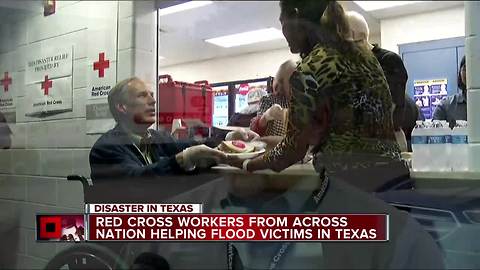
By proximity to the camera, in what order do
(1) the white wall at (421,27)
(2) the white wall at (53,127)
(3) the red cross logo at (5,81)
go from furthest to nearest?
(3) the red cross logo at (5,81)
(2) the white wall at (53,127)
(1) the white wall at (421,27)

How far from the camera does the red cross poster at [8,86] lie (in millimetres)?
1088

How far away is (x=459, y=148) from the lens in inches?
41.2

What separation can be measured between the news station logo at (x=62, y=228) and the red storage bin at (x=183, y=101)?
323mm

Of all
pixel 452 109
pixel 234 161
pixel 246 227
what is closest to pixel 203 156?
pixel 234 161

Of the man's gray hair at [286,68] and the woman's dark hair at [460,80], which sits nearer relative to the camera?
the man's gray hair at [286,68]

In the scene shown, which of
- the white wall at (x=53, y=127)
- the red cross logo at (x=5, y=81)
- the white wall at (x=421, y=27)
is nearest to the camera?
the white wall at (x=421, y=27)

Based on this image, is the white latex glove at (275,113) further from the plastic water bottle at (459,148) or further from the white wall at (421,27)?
the plastic water bottle at (459,148)

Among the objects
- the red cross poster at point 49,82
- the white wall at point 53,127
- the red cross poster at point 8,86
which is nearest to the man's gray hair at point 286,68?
the white wall at point 53,127

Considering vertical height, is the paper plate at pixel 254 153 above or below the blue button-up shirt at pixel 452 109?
below

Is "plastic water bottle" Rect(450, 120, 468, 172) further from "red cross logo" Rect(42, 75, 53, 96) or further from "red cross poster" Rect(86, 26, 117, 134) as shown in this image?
"red cross logo" Rect(42, 75, 53, 96)

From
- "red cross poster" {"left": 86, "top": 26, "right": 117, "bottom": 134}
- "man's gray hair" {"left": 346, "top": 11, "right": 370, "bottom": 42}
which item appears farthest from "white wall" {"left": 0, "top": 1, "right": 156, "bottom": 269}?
"man's gray hair" {"left": 346, "top": 11, "right": 370, "bottom": 42}

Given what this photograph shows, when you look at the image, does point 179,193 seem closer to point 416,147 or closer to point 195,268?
point 195,268

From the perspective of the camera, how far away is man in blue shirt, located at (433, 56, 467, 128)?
99 centimetres

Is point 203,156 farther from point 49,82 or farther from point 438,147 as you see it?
point 438,147
